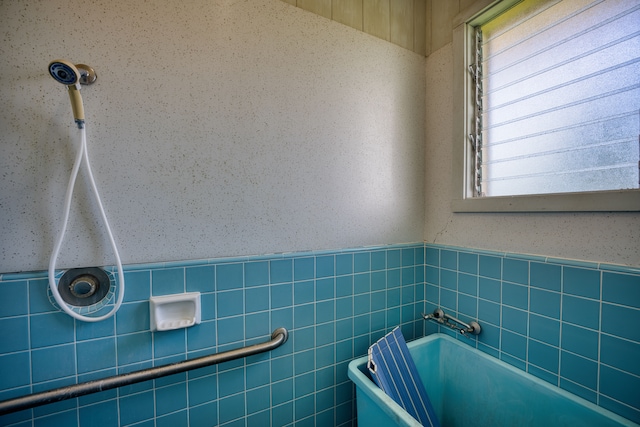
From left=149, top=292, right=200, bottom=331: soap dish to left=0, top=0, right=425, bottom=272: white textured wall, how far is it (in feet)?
0.49

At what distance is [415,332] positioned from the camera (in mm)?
1492

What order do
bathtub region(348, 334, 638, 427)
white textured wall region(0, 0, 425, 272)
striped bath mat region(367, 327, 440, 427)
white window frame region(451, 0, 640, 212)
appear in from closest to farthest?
white textured wall region(0, 0, 425, 272) < bathtub region(348, 334, 638, 427) < striped bath mat region(367, 327, 440, 427) < white window frame region(451, 0, 640, 212)

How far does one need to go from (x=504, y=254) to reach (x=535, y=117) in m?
0.63

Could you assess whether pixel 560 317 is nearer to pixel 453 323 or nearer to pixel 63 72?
pixel 453 323

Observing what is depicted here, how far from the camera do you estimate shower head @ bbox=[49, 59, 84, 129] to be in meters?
0.70

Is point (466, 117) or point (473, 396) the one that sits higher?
point (466, 117)

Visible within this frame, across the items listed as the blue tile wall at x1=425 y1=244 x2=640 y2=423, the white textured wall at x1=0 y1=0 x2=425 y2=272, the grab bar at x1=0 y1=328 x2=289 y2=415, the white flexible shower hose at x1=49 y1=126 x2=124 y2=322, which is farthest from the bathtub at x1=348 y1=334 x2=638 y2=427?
the white flexible shower hose at x1=49 y1=126 x2=124 y2=322

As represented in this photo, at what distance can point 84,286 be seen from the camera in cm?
84

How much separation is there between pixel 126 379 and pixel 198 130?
0.90 metres

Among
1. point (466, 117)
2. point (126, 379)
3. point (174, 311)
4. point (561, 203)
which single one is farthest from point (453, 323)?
point (126, 379)

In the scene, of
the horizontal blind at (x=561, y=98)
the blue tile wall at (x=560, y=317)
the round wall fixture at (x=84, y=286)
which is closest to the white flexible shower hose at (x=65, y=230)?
the round wall fixture at (x=84, y=286)

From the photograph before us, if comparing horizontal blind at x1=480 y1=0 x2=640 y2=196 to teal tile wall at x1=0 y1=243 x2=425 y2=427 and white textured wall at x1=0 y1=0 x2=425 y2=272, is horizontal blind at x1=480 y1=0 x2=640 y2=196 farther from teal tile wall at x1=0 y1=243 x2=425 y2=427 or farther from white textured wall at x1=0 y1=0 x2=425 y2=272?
teal tile wall at x1=0 y1=243 x2=425 y2=427

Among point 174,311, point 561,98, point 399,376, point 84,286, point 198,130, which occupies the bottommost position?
point 399,376

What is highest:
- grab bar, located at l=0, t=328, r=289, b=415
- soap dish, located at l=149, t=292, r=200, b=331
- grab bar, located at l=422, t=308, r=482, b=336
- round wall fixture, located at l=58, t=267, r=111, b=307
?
round wall fixture, located at l=58, t=267, r=111, b=307
